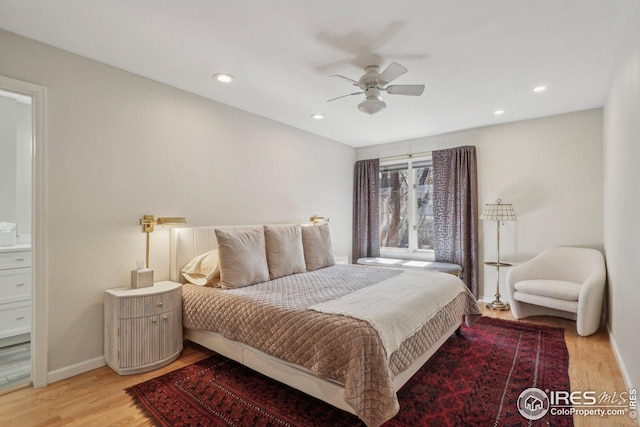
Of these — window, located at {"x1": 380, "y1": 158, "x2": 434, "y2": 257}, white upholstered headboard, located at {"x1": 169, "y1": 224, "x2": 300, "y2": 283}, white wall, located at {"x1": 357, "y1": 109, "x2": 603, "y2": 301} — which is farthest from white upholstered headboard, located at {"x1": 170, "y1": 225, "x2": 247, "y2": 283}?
white wall, located at {"x1": 357, "y1": 109, "x2": 603, "y2": 301}

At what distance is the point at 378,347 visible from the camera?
1.74m

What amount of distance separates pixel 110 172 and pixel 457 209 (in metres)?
4.32

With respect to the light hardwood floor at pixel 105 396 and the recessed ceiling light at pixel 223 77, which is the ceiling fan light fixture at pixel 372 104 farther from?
the light hardwood floor at pixel 105 396

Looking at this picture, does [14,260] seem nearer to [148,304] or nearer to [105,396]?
[148,304]

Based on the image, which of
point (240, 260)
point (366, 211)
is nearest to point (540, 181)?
point (366, 211)

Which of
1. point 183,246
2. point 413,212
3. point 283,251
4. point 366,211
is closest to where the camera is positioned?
point 183,246

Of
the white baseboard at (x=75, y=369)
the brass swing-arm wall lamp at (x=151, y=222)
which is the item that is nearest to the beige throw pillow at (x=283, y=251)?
the brass swing-arm wall lamp at (x=151, y=222)

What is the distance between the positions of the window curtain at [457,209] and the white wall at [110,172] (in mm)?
2839

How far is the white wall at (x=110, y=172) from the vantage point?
2402 mm

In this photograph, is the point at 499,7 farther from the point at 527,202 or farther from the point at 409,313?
the point at 527,202

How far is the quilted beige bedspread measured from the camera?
1691 mm

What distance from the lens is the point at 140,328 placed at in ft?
8.20

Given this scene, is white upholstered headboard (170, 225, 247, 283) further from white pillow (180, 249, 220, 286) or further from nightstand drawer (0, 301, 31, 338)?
nightstand drawer (0, 301, 31, 338)

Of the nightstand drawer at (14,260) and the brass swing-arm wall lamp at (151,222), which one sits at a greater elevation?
the brass swing-arm wall lamp at (151,222)
